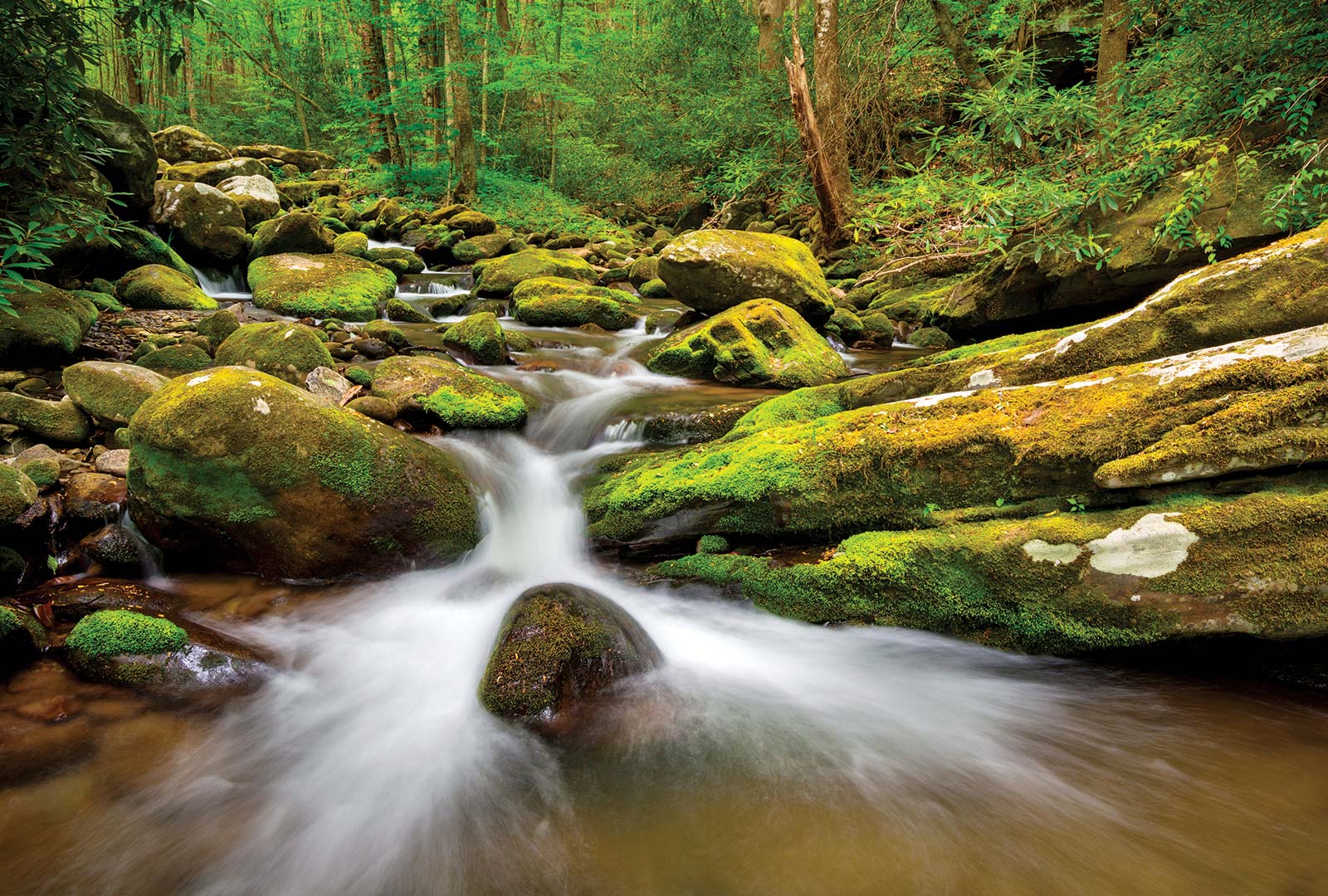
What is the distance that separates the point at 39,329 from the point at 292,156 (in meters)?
19.4

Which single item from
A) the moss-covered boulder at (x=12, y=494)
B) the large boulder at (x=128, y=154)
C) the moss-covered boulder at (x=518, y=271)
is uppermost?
the large boulder at (x=128, y=154)

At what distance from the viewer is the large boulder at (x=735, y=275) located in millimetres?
8859

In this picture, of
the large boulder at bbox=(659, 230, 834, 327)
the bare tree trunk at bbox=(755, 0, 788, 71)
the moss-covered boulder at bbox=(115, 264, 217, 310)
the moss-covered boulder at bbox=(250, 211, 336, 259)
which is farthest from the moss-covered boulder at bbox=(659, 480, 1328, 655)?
the bare tree trunk at bbox=(755, 0, 788, 71)

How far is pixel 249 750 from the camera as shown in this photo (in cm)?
293

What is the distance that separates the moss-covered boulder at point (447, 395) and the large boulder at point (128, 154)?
6.24 metres

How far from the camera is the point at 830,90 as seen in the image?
473 inches

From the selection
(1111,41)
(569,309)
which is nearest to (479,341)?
(569,309)

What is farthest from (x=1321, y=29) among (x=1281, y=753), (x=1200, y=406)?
(x=1281, y=753)

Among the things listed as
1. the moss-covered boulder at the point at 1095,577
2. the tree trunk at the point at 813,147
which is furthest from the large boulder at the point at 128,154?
the moss-covered boulder at the point at 1095,577

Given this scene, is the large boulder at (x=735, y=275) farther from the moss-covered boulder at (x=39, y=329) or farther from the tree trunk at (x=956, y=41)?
the moss-covered boulder at (x=39, y=329)

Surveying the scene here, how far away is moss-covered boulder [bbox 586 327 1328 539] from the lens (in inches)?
108

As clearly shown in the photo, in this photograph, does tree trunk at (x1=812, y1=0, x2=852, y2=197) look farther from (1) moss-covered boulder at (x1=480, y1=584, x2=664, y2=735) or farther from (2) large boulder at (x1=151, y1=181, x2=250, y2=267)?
(2) large boulder at (x1=151, y1=181, x2=250, y2=267)

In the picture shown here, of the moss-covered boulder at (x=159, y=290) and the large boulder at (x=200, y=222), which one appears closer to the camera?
the moss-covered boulder at (x=159, y=290)

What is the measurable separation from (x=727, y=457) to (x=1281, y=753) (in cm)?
300
